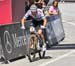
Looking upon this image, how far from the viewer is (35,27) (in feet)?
48.7

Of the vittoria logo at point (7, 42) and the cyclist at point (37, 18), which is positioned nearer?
the vittoria logo at point (7, 42)

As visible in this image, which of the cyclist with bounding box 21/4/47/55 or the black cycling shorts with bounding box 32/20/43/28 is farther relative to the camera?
the black cycling shorts with bounding box 32/20/43/28

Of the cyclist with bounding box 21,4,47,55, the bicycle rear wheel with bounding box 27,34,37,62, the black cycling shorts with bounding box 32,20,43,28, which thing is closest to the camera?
the bicycle rear wheel with bounding box 27,34,37,62

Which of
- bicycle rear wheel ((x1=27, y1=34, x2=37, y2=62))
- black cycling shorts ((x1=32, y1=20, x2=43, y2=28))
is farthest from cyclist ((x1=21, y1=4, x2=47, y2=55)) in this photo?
bicycle rear wheel ((x1=27, y1=34, x2=37, y2=62))

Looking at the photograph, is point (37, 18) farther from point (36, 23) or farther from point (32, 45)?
point (32, 45)

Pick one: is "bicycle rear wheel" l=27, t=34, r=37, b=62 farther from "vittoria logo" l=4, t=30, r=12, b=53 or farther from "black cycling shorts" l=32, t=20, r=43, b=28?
"black cycling shorts" l=32, t=20, r=43, b=28

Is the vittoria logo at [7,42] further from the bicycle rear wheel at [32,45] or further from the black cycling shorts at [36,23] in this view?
the black cycling shorts at [36,23]

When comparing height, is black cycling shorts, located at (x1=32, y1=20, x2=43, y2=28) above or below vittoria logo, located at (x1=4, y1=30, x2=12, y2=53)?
above

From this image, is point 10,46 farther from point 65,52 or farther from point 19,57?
point 65,52

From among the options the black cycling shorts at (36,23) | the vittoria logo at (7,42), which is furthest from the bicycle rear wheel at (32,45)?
the black cycling shorts at (36,23)

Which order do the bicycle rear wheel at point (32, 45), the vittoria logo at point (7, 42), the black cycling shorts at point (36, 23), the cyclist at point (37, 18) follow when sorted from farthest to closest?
the black cycling shorts at point (36, 23)
the cyclist at point (37, 18)
the bicycle rear wheel at point (32, 45)
the vittoria logo at point (7, 42)

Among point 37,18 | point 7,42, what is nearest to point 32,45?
point 7,42

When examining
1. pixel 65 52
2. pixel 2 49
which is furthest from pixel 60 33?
pixel 2 49

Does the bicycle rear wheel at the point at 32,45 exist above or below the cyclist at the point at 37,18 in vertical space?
below
